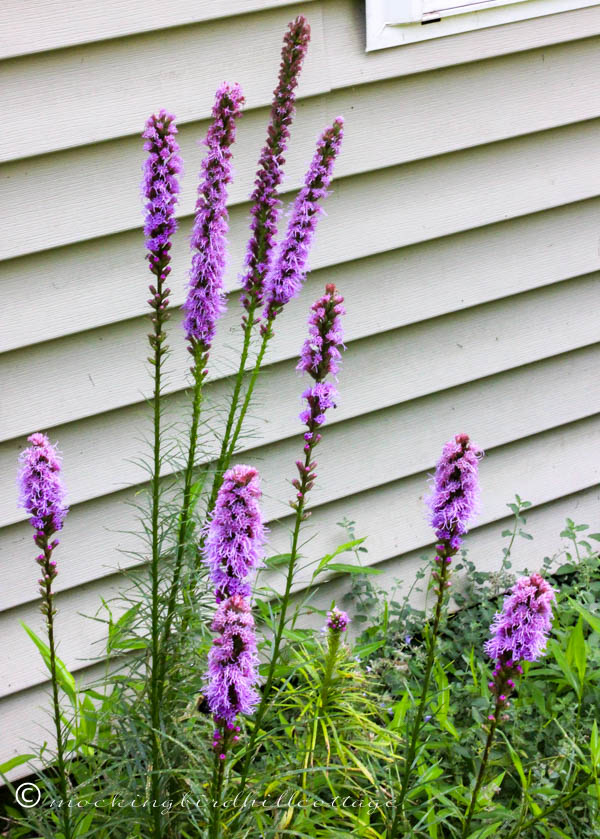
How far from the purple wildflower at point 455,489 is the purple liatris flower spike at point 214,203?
2.10ft

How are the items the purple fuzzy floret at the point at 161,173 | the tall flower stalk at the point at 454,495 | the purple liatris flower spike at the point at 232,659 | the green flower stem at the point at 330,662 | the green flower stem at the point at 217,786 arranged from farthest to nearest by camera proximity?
1. the green flower stem at the point at 330,662
2. the purple fuzzy floret at the point at 161,173
3. the tall flower stalk at the point at 454,495
4. the green flower stem at the point at 217,786
5. the purple liatris flower spike at the point at 232,659

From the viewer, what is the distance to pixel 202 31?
8.03 feet

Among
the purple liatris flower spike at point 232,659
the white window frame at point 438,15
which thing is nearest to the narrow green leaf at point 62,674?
the purple liatris flower spike at point 232,659

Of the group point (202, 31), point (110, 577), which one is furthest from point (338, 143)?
point (110, 577)

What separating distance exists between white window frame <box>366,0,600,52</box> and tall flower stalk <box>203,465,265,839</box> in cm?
174

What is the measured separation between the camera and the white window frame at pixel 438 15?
2.62 meters

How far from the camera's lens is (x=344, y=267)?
291 centimetres

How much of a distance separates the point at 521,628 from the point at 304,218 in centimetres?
98

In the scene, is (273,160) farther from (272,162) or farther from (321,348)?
(321,348)

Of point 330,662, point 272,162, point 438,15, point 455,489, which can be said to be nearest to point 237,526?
point 455,489

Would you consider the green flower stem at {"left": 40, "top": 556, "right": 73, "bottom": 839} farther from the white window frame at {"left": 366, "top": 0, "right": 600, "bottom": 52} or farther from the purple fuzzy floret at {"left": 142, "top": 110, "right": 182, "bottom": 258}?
the white window frame at {"left": 366, "top": 0, "right": 600, "bottom": 52}

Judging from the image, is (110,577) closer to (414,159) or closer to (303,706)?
(303,706)

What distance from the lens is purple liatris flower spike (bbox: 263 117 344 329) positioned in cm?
197

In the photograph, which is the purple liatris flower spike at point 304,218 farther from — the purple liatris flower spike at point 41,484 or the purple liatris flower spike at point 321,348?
the purple liatris flower spike at point 41,484
